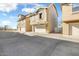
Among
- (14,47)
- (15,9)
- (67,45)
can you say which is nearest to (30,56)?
(14,47)

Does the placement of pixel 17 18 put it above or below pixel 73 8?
below

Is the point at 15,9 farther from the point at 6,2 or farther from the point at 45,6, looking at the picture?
the point at 45,6

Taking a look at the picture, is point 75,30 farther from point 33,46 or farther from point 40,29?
point 33,46

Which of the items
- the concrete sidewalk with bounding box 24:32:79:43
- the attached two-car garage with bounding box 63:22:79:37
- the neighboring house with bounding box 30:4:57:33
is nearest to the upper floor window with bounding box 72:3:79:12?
the attached two-car garage with bounding box 63:22:79:37

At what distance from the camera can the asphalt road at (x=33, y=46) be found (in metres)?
3.77

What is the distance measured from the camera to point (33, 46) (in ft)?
13.0

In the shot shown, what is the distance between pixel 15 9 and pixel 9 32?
0.69 metres

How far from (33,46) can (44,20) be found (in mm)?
885

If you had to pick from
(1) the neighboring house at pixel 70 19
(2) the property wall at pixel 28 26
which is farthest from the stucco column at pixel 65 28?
(2) the property wall at pixel 28 26

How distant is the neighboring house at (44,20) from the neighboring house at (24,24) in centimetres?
12

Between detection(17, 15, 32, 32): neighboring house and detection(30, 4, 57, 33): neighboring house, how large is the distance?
0.12 m

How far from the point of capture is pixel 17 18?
4.19 m

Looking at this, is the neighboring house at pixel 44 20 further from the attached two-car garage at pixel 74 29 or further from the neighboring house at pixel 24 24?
the attached two-car garage at pixel 74 29

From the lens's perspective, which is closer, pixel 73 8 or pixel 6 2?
pixel 6 2
